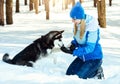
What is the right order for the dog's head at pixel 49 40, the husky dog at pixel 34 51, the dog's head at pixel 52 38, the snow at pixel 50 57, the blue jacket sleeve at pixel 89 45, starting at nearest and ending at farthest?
the snow at pixel 50 57 → the blue jacket sleeve at pixel 89 45 → the husky dog at pixel 34 51 → the dog's head at pixel 49 40 → the dog's head at pixel 52 38

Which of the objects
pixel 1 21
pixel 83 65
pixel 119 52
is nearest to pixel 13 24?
pixel 1 21

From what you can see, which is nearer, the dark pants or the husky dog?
the dark pants

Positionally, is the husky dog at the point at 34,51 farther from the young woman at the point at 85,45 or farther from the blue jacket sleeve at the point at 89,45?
the blue jacket sleeve at the point at 89,45

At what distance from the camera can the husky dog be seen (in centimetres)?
841

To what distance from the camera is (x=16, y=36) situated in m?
16.7

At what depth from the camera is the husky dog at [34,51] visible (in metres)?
8.41

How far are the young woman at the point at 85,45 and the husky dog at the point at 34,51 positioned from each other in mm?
1870

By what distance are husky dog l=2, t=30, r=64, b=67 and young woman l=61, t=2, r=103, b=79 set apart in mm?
1870

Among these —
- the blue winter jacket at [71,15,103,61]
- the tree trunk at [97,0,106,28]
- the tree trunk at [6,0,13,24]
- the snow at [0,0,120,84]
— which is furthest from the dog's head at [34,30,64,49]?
the tree trunk at [6,0,13,24]

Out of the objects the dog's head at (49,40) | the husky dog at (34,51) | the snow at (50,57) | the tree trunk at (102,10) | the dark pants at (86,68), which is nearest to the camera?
Result: the snow at (50,57)

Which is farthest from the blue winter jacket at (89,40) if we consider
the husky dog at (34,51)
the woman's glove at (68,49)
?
the husky dog at (34,51)

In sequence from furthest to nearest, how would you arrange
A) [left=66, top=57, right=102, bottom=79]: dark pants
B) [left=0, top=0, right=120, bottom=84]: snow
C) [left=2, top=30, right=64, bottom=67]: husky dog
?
[left=2, top=30, right=64, bottom=67]: husky dog → [left=66, top=57, right=102, bottom=79]: dark pants → [left=0, top=0, right=120, bottom=84]: snow

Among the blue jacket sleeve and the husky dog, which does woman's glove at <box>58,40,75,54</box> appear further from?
the husky dog

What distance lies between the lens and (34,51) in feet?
29.5
